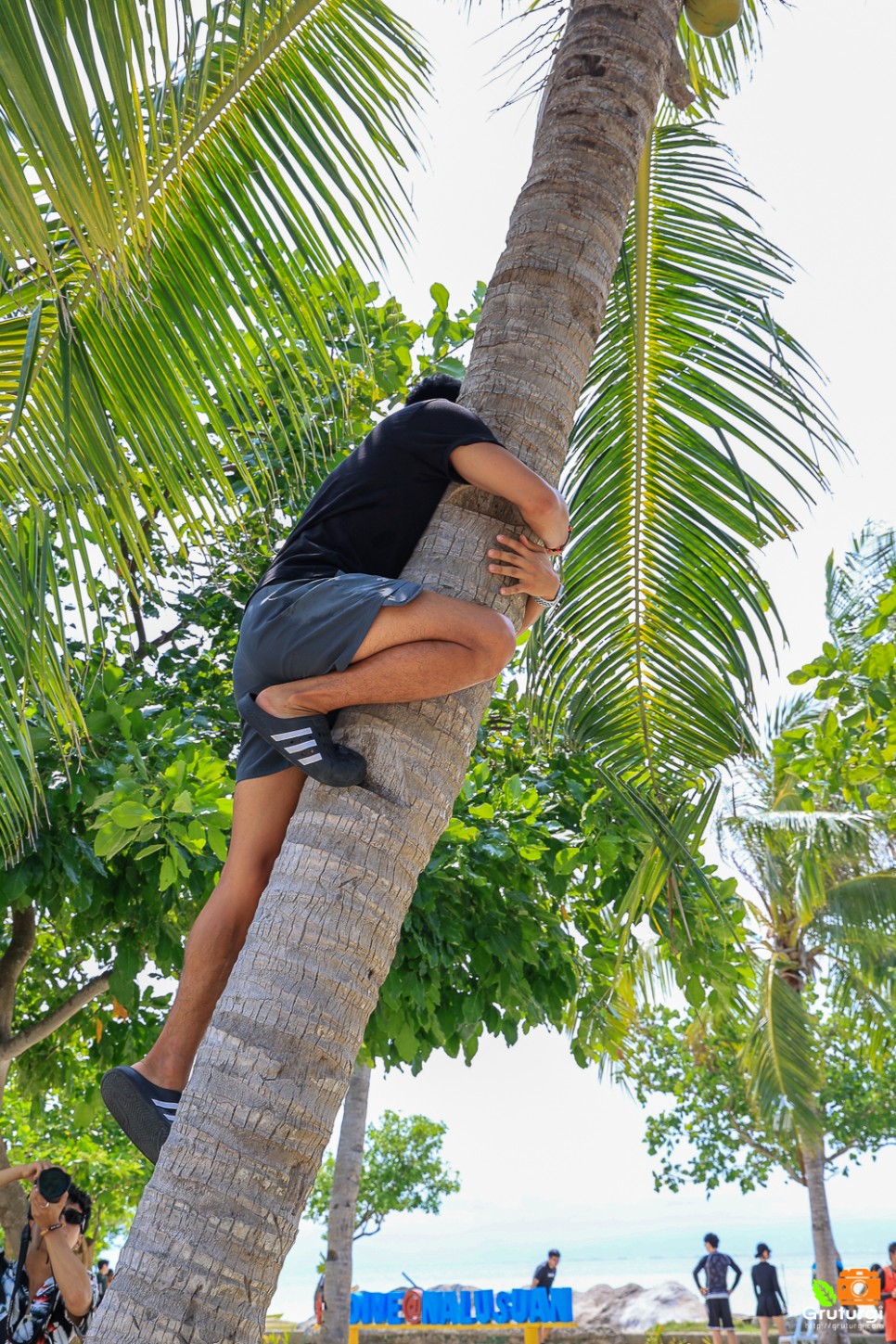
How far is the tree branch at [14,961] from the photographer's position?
7.20 m

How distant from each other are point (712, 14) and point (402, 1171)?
2980cm

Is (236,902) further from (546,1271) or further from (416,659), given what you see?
(546,1271)

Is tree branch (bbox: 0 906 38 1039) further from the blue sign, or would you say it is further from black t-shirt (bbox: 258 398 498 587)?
the blue sign

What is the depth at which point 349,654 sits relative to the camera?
2000 millimetres

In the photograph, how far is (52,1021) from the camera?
7.30 meters

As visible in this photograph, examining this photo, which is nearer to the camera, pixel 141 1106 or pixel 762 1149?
pixel 141 1106

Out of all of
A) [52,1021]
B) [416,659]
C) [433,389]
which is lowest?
[416,659]

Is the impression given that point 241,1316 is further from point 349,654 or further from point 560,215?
point 560,215

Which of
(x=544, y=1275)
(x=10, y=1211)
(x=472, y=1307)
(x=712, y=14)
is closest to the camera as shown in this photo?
(x=712, y=14)

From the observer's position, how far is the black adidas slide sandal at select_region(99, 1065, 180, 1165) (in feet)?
6.81

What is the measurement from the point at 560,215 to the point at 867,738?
166 inches

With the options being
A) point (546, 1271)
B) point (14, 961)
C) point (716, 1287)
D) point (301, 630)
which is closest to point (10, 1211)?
point (14, 961)

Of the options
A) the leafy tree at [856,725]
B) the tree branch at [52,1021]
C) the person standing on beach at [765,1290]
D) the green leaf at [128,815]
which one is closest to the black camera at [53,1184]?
the green leaf at [128,815]

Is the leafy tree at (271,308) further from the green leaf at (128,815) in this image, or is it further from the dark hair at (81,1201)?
the dark hair at (81,1201)
